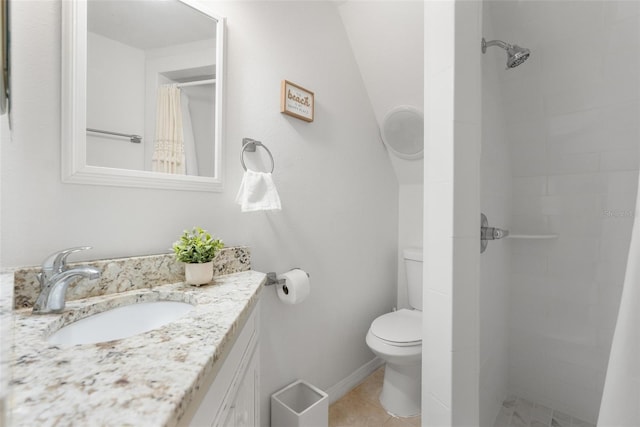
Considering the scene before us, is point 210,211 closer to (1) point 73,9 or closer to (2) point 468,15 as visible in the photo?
(1) point 73,9

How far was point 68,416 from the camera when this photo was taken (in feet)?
1.01

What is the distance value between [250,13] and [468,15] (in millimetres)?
919

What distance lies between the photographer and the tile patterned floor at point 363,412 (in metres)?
1.55

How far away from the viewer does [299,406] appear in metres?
1.51

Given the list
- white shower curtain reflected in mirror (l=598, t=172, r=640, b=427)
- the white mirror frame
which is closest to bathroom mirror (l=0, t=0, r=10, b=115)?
the white mirror frame

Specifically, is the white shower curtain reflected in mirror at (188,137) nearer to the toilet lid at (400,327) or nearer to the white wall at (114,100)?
the white wall at (114,100)

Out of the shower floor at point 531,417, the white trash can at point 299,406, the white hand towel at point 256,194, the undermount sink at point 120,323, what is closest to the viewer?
the undermount sink at point 120,323

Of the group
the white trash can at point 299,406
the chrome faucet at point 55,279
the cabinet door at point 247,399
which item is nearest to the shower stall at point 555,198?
the white trash can at point 299,406

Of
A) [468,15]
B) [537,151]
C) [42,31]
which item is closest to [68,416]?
[42,31]

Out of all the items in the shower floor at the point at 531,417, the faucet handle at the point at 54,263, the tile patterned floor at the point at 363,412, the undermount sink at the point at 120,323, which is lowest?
the tile patterned floor at the point at 363,412

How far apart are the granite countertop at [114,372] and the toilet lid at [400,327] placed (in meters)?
1.11

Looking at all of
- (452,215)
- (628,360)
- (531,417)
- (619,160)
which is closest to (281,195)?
(452,215)

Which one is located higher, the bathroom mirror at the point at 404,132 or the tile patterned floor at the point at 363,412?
the bathroom mirror at the point at 404,132

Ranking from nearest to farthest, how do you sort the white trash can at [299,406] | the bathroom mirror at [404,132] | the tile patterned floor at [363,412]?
the white trash can at [299,406], the tile patterned floor at [363,412], the bathroom mirror at [404,132]
